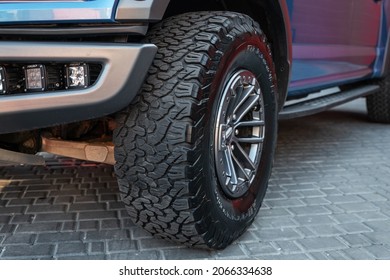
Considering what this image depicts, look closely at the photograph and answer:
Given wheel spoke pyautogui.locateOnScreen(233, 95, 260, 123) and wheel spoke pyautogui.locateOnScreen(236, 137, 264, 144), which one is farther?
wheel spoke pyautogui.locateOnScreen(236, 137, 264, 144)

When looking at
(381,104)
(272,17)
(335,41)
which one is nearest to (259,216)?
(272,17)

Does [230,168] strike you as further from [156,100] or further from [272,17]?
[272,17]

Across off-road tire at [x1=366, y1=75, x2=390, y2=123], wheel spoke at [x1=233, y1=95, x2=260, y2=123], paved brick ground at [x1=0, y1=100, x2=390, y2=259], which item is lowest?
off-road tire at [x1=366, y1=75, x2=390, y2=123]

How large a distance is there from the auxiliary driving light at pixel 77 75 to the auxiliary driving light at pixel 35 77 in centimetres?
9

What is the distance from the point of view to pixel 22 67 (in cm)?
173

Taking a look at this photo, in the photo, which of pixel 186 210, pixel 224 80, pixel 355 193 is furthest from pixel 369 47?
pixel 186 210

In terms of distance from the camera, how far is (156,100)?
1.87 meters

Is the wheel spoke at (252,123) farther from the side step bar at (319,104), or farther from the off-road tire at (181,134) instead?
the side step bar at (319,104)

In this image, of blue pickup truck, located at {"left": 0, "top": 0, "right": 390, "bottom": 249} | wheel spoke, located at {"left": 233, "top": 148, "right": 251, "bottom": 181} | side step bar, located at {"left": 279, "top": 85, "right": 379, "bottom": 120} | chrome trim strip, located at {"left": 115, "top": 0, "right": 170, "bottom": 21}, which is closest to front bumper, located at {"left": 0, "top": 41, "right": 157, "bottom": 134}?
blue pickup truck, located at {"left": 0, "top": 0, "right": 390, "bottom": 249}

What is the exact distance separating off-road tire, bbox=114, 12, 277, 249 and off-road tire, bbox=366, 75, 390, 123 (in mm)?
3770

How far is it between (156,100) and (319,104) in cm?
215

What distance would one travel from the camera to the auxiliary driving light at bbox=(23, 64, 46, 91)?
1723 millimetres

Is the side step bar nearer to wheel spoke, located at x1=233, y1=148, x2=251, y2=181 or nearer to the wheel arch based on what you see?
the wheel arch

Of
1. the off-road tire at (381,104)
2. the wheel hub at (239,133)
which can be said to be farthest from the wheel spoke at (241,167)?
the off-road tire at (381,104)
